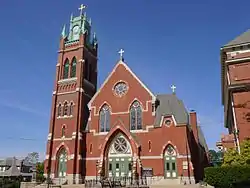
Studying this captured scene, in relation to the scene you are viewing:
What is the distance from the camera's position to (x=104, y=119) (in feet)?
136

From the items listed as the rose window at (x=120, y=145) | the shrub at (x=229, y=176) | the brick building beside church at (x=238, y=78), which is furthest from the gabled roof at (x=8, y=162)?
the shrub at (x=229, y=176)

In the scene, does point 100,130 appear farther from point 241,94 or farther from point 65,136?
point 241,94

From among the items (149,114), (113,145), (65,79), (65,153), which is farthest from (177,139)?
(65,79)

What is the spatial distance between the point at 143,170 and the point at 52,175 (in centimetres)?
1408

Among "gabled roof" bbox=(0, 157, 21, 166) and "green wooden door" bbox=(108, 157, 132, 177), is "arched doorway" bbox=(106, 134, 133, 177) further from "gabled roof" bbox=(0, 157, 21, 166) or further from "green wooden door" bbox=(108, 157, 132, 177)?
"gabled roof" bbox=(0, 157, 21, 166)

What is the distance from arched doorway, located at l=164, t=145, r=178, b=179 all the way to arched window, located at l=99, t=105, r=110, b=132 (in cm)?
948

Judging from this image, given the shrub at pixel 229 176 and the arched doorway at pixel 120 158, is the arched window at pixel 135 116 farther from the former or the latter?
the shrub at pixel 229 176

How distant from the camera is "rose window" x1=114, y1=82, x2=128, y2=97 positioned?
4147 centimetres

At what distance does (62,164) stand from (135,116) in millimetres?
13216

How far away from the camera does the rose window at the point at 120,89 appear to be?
41469 millimetres

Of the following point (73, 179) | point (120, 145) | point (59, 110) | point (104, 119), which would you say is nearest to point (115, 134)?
point (120, 145)

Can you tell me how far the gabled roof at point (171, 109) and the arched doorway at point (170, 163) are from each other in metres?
3.74

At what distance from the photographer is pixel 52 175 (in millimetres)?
40938

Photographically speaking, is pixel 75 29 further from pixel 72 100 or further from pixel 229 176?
pixel 229 176
